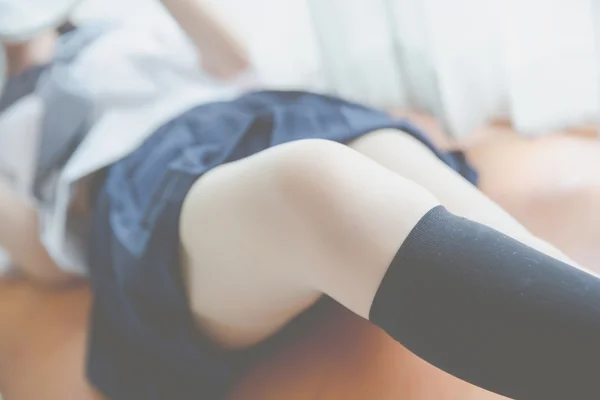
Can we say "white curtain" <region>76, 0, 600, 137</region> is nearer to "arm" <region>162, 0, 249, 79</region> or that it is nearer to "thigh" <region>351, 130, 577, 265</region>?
"arm" <region>162, 0, 249, 79</region>

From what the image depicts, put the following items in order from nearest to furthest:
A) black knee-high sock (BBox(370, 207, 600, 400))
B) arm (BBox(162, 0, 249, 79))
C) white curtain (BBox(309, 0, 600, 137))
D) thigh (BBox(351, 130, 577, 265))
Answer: black knee-high sock (BBox(370, 207, 600, 400)) → thigh (BBox(351, 130, 577, 265)) → white curtain (BBox(309, 0, 600, 137)) → arm (BBox(162, 0, 249, 79))

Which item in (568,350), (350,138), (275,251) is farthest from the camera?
(350,138)

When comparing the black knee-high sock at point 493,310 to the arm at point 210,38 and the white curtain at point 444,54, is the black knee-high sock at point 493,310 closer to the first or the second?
the white curtain at point 444,54

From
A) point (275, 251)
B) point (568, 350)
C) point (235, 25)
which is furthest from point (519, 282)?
point (235, 25)

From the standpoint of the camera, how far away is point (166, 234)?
0.55m

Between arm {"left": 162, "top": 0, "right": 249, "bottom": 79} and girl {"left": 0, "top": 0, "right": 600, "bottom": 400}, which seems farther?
arm {"left": 162, "top": 0, "right": 249, "bottom": 79}

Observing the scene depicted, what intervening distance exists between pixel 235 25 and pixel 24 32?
0.94ft

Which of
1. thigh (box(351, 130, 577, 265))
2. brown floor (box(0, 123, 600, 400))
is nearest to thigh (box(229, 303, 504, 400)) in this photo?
brown floor (box(0, 123, 600, 400))

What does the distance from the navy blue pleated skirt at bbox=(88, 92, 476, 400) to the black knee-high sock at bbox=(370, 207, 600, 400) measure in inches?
8.2

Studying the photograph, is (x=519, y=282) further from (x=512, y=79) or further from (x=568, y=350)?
(x=512, y=79)

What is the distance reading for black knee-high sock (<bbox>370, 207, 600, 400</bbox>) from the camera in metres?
0.35

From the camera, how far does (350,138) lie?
0.59 metres

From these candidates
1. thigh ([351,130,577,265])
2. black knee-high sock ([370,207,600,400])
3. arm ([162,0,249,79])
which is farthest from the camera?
arm ([162,0,249,79])

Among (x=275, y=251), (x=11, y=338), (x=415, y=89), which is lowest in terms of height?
(x=11, y=338)
